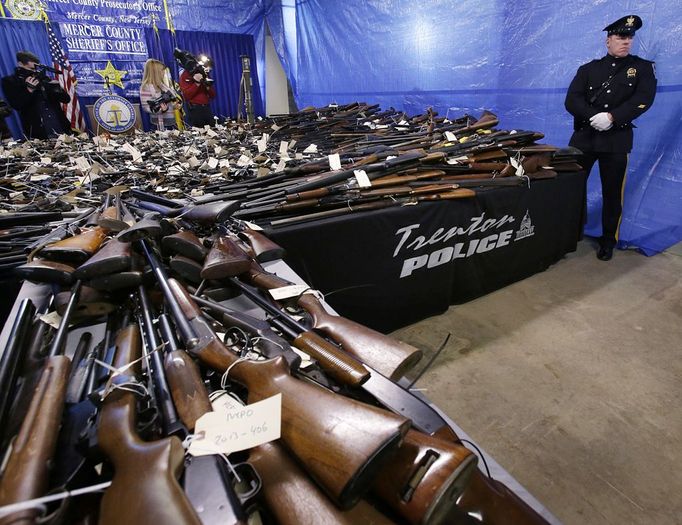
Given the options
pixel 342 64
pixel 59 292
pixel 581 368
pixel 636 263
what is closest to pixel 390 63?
pixel 342 64

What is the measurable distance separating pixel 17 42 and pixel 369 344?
1096 centimetres

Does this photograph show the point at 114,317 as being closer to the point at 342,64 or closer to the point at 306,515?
the point at 306,515

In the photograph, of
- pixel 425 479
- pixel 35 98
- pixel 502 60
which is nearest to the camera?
pixel 425 479

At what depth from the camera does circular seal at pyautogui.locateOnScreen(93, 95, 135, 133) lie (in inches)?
350

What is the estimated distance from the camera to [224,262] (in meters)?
1.34

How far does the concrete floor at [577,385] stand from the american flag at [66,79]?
9632mm

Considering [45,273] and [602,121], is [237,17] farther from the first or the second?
[45,273]

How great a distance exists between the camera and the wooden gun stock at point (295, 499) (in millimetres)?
586

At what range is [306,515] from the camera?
589 millimetres

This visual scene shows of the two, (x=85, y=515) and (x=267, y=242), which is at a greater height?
(x=267, y=242)

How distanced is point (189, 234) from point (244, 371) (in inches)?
37.0

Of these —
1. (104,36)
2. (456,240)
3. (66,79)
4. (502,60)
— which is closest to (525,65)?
(502,60)

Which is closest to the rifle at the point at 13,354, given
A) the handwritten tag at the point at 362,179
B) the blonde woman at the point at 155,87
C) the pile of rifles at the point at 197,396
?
the pile of rifles at the point at 197,396

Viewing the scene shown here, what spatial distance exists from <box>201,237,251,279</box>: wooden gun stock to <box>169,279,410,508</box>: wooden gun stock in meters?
0.60
